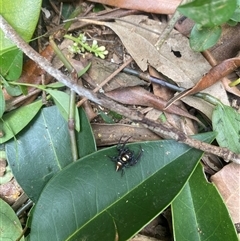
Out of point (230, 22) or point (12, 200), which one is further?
point (12, 200)

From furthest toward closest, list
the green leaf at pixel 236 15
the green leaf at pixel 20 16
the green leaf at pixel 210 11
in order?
the green leaf at pixel 20 16 < the green leaf at pixel 236 15 < the green leaf at pixel 210 11

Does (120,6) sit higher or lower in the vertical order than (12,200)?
higher

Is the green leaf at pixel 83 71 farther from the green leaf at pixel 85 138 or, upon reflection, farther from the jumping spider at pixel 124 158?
the jumping spider at pixel 124 158

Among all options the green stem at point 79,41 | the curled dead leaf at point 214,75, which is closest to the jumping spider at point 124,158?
the curled dead leaf at point 214,75

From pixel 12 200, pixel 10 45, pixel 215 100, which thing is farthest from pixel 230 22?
pixel 12 200

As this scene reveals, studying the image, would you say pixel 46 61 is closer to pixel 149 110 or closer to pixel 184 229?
pixel 149 110
